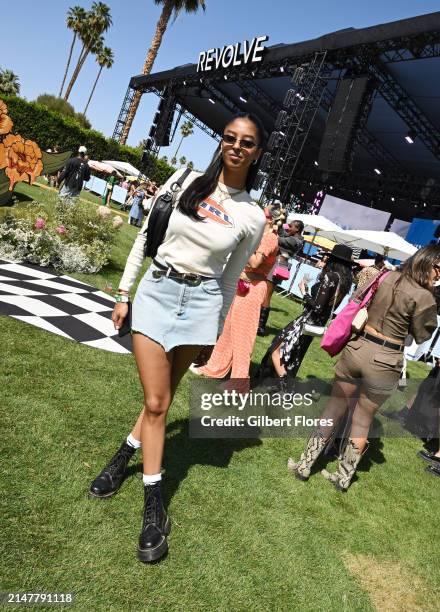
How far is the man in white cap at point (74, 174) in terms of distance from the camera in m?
9.60

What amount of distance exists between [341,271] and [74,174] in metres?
7.68

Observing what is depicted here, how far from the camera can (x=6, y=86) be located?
36625 millimetres

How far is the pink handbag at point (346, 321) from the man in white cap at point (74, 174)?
7996 mm

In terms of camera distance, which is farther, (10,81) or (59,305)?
(10,81)

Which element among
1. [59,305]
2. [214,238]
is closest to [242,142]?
[214,238]

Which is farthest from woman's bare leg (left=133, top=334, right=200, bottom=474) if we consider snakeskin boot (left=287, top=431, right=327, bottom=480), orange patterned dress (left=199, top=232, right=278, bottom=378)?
orange patterned dress (left=199, top=232, right=278, bottom=378)

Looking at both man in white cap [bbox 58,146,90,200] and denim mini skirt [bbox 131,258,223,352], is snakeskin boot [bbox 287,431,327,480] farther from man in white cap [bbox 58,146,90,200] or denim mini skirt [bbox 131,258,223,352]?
man in white cap [bbox 58,146,90,200]

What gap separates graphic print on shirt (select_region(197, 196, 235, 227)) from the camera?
6.22 feet

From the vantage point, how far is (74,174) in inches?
380

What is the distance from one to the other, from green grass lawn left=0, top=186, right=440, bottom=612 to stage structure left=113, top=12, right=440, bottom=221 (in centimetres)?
877

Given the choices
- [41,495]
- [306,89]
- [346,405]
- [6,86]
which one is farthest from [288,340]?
[6,86]

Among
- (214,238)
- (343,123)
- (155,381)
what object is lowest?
(155,381)

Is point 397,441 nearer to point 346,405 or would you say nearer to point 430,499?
point 430,499

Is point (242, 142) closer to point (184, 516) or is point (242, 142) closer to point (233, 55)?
point (184, 516)
